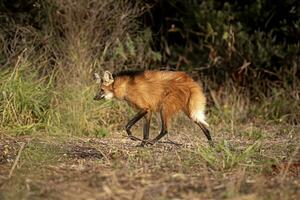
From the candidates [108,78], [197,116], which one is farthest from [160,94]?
[108,78]

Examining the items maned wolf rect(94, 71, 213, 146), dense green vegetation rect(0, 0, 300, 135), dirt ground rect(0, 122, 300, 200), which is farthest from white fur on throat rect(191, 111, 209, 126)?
dense green vegetation rect(0, 0, 300, 135)

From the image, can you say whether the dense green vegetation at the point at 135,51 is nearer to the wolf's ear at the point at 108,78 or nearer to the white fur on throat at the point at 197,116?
the wolf's ear at the point at 108,78

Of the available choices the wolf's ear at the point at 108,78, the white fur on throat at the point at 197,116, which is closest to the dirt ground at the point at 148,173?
the white fur on throat at the point at 197,116

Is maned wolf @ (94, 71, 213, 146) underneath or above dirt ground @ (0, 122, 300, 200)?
above

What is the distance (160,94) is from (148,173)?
3.36m

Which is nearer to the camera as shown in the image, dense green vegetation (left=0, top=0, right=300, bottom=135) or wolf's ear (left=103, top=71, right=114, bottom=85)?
wolf's ear (left=103, top=71, right=114, bottom=85)

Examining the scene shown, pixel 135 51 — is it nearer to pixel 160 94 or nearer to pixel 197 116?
pixel 160 94

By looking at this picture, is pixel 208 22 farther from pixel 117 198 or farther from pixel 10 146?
pixel 117 198

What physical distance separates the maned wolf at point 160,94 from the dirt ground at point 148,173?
3.94 ft

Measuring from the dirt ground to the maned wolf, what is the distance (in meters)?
1.20

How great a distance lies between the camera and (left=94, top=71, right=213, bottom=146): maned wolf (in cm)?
800

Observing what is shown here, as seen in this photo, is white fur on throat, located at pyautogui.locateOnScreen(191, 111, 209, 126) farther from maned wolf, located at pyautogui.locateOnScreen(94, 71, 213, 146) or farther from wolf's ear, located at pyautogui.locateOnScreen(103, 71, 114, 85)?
wolf's ear, located at pyautogui.locateOnScreen(103, 71, 114, 85)

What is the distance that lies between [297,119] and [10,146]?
5.85 m

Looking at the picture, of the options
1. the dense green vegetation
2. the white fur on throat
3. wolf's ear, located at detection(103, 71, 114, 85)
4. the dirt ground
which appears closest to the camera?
the dirt ground
